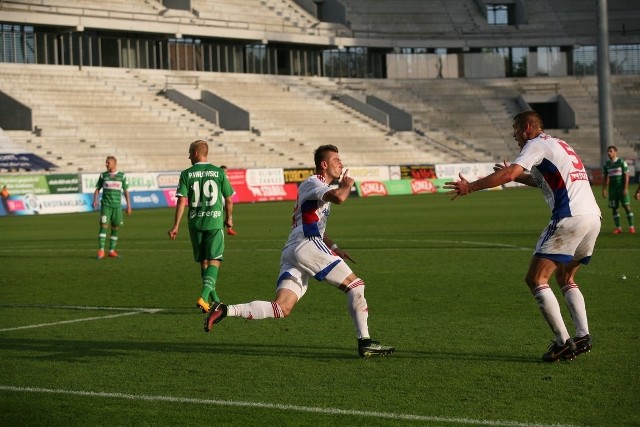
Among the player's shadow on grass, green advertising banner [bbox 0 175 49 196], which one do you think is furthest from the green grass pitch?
green advertising banner [bbox 0 175 49 196]

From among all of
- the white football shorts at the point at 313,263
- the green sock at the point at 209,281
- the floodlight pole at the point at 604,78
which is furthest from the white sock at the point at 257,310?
the floodlight pole at the point at 604,78

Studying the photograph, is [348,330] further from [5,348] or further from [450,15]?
[450,15]

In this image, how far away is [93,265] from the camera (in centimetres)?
2161

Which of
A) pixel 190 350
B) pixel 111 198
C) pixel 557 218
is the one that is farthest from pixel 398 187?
pixel 557 218

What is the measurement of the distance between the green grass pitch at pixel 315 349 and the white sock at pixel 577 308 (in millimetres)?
291

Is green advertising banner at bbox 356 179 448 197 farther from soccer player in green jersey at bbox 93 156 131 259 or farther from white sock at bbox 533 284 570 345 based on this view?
white sock at bbox 533 284 570 345

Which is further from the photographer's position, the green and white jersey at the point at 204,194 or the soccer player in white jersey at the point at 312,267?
the green and white jersey at the point at 204,194

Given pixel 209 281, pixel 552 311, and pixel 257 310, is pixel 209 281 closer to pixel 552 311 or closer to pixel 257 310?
pixel 257 310

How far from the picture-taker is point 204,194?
14359 mm

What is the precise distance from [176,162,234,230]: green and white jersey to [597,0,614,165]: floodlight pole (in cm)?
4008

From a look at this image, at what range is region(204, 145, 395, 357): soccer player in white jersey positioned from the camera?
993 cm

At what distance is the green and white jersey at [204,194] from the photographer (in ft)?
46.9

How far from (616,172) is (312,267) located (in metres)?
18.2

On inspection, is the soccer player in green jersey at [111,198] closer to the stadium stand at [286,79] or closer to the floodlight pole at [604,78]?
the stadium stand at [286,79]
